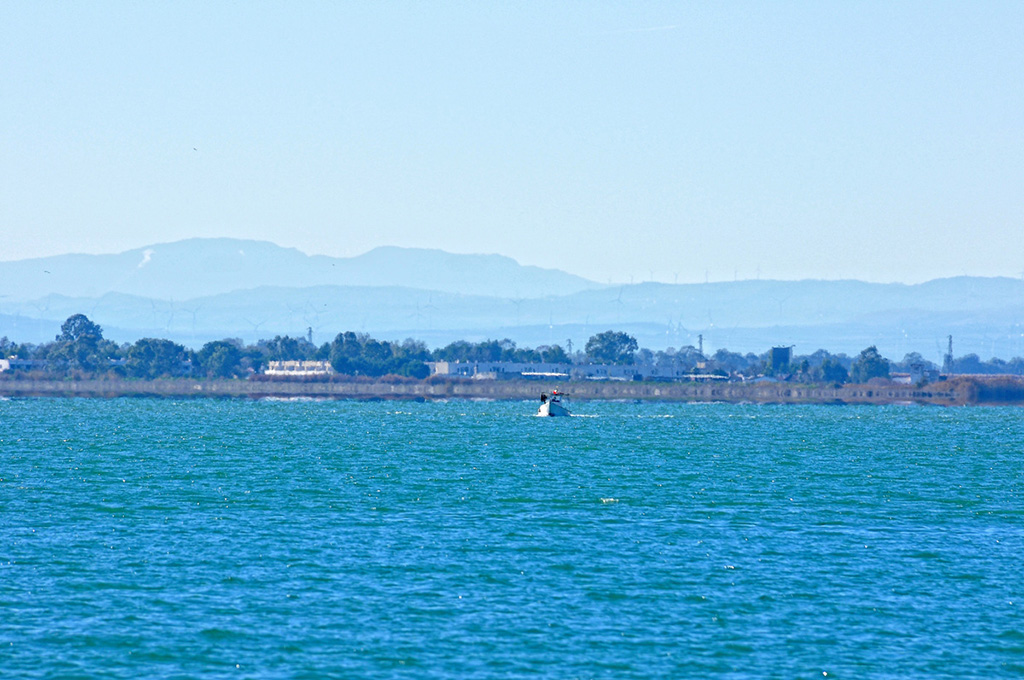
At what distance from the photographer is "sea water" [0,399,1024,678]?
47188 mm

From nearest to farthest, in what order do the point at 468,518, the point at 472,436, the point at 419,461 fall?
the point at 468,518
the point at 419,461
the point at 472,436

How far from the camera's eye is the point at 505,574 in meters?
61.4

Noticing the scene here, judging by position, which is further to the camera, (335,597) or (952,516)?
(952,516)

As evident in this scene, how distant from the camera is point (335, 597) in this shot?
183 ft

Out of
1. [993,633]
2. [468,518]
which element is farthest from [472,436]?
[993,633]

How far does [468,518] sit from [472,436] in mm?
105058

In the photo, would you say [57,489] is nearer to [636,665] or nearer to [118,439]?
[636,665]

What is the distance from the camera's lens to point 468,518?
8125 cm

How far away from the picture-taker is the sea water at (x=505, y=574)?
155 ft

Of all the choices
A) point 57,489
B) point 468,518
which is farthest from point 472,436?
point 468,518

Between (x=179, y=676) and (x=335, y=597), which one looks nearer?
(x=179, y=676)

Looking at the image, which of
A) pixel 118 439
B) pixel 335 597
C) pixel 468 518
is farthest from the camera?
pixel 118 439

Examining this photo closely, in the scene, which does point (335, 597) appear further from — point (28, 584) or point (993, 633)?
point (993, 633)

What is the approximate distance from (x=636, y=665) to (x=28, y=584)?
2547 cm
